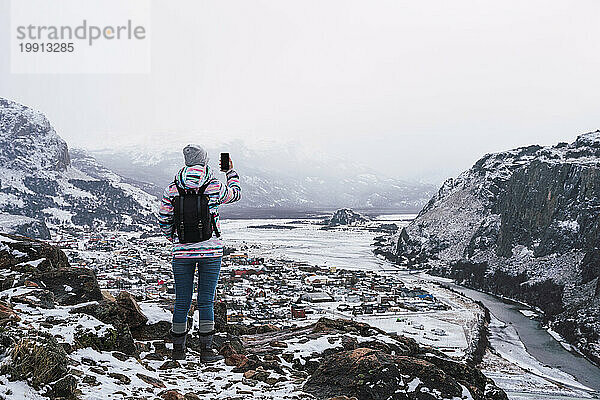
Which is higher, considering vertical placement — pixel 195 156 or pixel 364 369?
pixel 195 156

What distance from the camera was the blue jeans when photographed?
279 inches

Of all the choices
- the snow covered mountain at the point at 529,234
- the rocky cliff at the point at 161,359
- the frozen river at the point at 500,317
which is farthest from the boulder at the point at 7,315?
the snow covered mountain at the point at 529,234

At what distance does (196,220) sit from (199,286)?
4.20 feet

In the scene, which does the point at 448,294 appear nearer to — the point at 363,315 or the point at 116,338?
the point at 363,315

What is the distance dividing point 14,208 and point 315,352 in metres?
184

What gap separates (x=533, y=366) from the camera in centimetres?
3994

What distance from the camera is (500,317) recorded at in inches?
2397

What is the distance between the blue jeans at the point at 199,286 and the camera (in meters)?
7.10

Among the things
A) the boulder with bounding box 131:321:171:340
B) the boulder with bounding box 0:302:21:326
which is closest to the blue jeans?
the boulder with bounding box 131:321:171:340

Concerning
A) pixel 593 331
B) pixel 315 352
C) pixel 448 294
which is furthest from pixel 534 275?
pixel 315 352

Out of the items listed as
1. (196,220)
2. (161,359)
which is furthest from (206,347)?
(196,220)

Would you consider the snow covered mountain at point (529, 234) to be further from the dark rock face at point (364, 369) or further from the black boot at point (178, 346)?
the black boot at point (178, 346)

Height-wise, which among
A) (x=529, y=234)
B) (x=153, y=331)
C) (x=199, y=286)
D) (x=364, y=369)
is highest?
(x=199, y=286)

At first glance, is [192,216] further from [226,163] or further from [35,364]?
[35,364]
